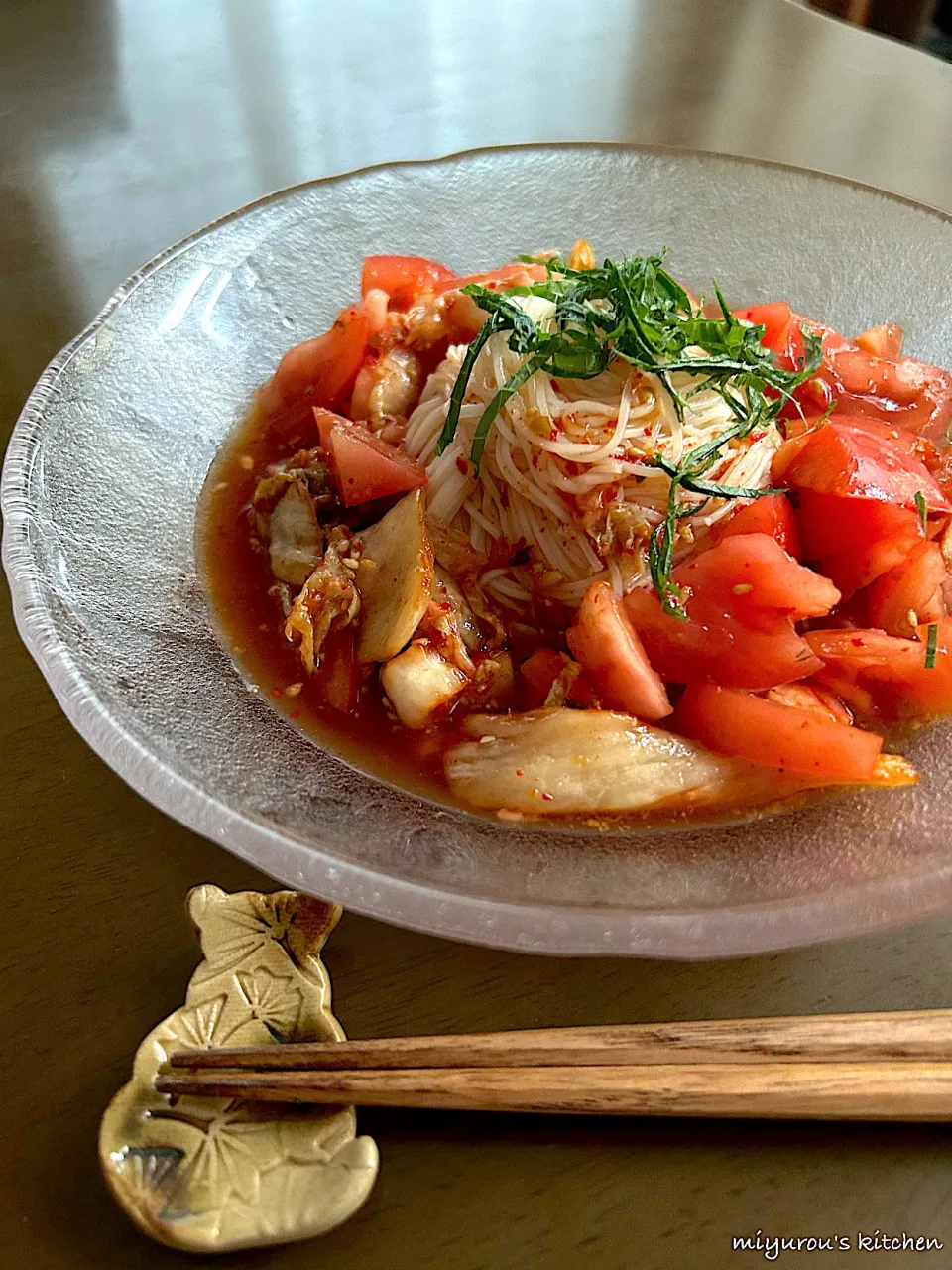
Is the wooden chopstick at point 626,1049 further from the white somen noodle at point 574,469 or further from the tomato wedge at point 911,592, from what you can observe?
the white somen noodle at point 574,469

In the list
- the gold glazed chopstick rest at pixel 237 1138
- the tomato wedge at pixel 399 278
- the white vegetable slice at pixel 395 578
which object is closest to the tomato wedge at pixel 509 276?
the tomato wedge at pixel 399 278

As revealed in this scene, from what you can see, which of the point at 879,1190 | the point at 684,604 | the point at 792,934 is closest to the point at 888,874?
the point at 792,934

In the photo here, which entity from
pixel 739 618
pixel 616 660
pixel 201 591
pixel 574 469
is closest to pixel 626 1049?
pixel 616 660

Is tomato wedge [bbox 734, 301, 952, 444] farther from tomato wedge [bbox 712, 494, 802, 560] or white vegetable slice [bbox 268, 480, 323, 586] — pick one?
white vegetable slice [bbox 268, 480, 323, 586]

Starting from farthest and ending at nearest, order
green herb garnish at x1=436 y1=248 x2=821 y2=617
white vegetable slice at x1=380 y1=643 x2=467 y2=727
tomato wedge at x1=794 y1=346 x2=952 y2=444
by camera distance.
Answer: tomato wedge at x1=794 y1=346 x2=952 y2=444
green herb garnish at x1=436 y1=248 x2=821 y2=617
white vegetable slice at x1=380 y1=643 x2=467 y2=727

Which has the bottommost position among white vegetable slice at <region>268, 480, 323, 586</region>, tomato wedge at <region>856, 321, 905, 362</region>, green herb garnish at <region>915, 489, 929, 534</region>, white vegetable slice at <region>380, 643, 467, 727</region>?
white vegetable slice at <region>380, 643, 467, 727</region>

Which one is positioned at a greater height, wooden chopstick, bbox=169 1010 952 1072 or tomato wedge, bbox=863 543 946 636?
tomato wedge, bbox=863 543 946 636

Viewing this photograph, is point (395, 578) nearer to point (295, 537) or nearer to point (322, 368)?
point (295, 537)

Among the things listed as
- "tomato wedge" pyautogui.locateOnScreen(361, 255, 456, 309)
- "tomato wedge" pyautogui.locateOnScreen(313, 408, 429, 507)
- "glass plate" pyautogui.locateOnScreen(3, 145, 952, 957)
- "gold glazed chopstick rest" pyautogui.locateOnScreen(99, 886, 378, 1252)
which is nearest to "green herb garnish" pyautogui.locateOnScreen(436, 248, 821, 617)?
"tomato wedge" pyautogui.locateOnScreen(313, 408, 429, 507)
